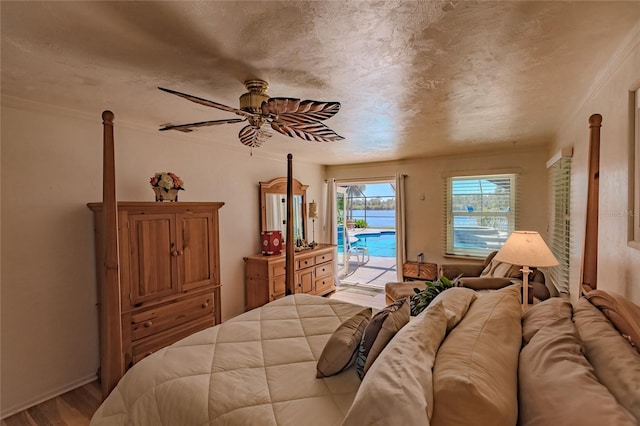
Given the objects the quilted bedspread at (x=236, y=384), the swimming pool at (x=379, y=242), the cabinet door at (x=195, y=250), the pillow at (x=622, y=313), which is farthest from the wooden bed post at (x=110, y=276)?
the swimming pool at (x=379, y=242)

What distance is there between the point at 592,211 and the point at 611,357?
37.7 inches

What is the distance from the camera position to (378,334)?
139 centimetres

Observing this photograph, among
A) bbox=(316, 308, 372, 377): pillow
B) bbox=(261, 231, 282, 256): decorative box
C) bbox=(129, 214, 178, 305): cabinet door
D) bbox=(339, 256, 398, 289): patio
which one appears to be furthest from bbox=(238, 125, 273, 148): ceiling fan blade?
bbox=(339, 256, 398, 289): patio

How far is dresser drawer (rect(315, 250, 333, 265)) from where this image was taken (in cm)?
493

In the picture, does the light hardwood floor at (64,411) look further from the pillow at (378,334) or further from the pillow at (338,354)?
the pillow at (378,334)

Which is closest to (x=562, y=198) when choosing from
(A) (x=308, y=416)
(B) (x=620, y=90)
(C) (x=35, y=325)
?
(B) (x=620, y=90)

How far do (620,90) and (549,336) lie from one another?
1.46 metres

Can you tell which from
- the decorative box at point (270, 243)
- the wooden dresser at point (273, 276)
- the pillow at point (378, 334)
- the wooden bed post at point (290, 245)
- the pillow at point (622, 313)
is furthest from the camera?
the decorative box at point (270, 243)

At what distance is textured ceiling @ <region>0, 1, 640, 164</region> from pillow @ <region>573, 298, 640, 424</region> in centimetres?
129

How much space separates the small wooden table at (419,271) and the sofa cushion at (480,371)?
145 inches

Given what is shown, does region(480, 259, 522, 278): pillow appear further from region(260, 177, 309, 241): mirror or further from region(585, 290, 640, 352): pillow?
region(260, 177, 309, 241): mirror

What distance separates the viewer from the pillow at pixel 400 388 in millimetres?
792

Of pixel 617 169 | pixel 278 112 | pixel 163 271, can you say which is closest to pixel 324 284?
pixel 163 271

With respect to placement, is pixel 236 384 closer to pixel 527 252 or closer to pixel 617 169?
pixel 527 252
